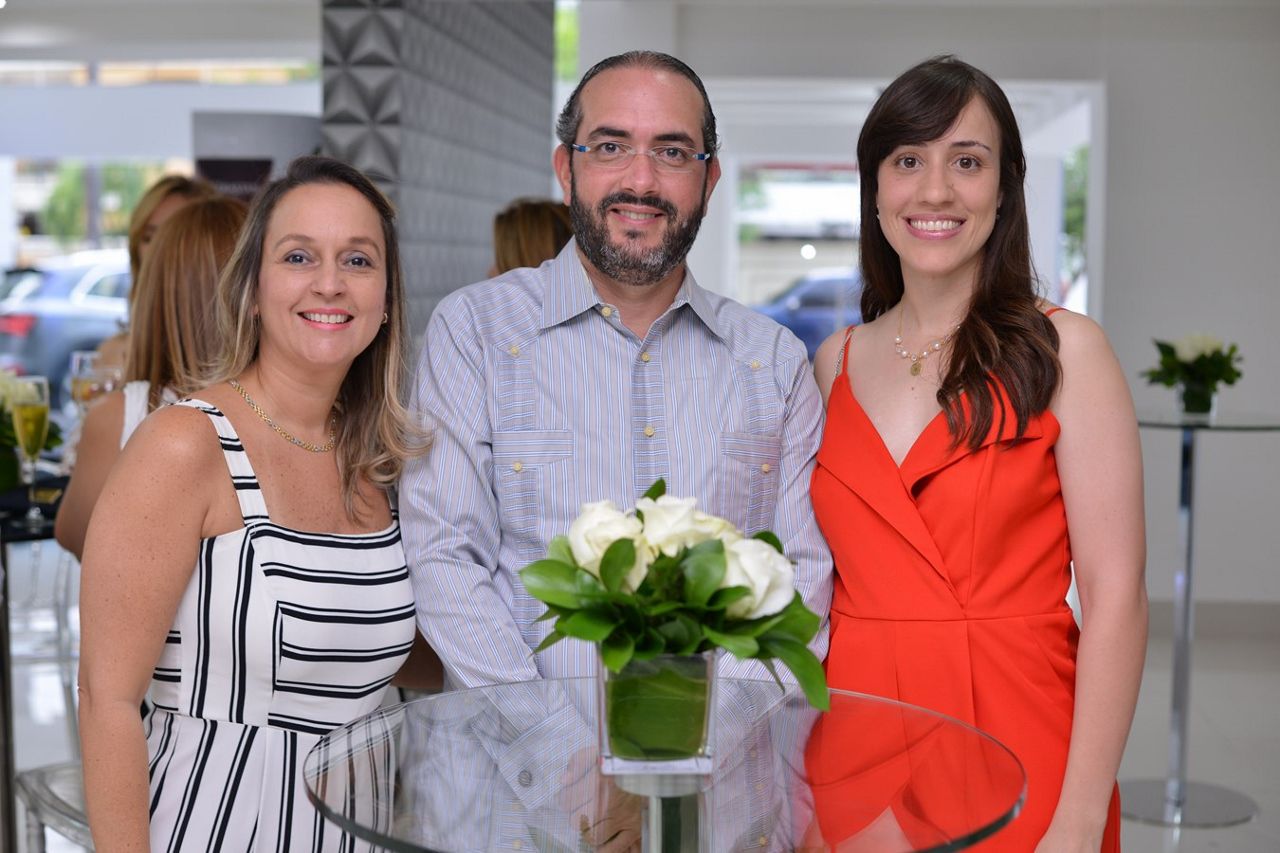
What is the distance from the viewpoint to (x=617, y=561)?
140 cm

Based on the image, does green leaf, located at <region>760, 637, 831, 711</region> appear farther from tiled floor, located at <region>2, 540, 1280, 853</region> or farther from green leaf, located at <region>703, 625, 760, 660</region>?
tiled floor, located at <region>2, 540, 1280, 853</region>

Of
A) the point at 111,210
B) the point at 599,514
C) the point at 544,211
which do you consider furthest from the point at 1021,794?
the point at 111,210

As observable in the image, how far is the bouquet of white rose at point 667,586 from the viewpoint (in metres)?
1.40

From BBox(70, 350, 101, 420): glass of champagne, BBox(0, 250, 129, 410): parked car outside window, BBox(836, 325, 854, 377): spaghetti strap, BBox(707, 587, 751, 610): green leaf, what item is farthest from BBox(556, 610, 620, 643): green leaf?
BBox(0, 250, 129, 410): parked car outside window

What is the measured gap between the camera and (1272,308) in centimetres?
714

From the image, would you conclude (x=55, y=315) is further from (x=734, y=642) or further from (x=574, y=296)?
(x=734, y=642)

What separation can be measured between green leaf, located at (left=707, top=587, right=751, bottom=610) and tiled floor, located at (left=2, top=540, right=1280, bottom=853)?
11.6 ft

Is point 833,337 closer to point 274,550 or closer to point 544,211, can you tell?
point 274,550

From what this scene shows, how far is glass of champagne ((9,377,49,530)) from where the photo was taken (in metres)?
3.96

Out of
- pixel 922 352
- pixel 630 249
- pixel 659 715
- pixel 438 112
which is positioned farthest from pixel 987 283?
pixel 438 112

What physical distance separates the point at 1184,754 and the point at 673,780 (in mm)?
3946

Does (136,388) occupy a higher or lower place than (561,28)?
lower

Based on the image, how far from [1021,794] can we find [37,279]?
11.8 metres

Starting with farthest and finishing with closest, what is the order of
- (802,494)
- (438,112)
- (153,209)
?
(438,112), (153,209), (802,494)
